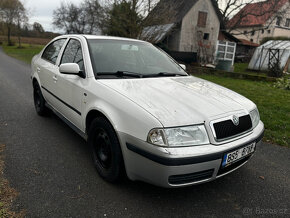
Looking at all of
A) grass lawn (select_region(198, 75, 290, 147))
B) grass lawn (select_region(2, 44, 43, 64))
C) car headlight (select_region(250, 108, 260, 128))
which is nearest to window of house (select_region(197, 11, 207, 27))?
grass lawn (select_region(2, 44, 43, 64))

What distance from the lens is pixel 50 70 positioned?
3.82 metres

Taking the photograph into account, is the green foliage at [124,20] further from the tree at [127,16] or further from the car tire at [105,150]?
the car tire at [105,150]

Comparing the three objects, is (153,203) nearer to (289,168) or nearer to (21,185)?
(21,185)

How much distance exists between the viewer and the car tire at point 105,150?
2.32m

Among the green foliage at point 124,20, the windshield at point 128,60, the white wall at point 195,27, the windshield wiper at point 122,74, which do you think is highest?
the white wall at point 195,27

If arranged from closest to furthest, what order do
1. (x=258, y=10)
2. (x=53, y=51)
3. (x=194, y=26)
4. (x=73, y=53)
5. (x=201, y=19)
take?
1. (x=73, y=53)
2. (x=53, y=51)
3. (x=194, y=26)
4. (x=201, y=19)
5. (x=258, y=10)

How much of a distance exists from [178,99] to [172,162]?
2.26ft

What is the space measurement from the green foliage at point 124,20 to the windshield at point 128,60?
31.3 feet

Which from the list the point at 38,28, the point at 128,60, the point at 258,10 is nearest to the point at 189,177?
the point at 128,60

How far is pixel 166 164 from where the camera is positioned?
1.92 m

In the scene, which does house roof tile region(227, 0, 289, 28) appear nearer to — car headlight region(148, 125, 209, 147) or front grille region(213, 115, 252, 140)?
front grille region(213, 115, 252, 140)

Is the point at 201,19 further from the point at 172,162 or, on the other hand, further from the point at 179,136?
the point at 172,162

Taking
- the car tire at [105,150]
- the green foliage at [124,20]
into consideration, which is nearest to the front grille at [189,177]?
the car tire at [105,150]

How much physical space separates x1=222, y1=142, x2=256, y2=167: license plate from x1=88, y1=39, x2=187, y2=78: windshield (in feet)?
4.68
